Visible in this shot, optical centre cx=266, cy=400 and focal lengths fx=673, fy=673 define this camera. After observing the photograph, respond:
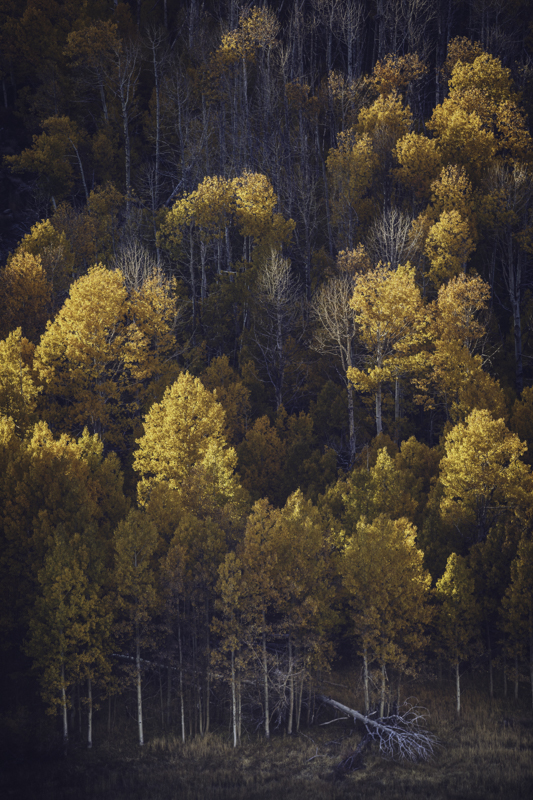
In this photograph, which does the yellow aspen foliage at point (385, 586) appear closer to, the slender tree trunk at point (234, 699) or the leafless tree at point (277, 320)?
the slender tree trunk at point (234, 699)

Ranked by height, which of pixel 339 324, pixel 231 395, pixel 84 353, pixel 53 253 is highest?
pixel 53 253

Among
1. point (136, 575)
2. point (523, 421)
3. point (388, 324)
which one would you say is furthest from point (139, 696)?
point (388, 324)

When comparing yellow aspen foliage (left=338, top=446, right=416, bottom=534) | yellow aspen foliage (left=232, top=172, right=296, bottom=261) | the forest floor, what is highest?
yellow aspen foliage (left=232, top=172, right=296, bottom=261)

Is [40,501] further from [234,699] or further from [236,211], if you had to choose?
[236,211]

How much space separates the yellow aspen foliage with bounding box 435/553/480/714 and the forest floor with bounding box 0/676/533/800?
2636mm

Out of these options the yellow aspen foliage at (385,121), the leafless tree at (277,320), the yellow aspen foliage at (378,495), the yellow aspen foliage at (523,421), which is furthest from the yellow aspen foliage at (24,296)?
the yellow aspen foliage at (523,421)

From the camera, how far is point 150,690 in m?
37.6

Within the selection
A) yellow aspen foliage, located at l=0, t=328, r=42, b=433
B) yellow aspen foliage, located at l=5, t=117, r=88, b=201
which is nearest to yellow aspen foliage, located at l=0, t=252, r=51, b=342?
yellow aspen foliage, located at l=0, t=328, r=42, b=433

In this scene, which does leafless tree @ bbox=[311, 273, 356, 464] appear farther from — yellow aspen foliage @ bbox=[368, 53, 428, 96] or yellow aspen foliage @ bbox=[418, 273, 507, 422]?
yellow aspen foliage @ bbox=[368, 53, 428, 96]

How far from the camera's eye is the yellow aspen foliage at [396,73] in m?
63.0

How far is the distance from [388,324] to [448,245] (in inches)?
347

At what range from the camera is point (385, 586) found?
33562 millimetres

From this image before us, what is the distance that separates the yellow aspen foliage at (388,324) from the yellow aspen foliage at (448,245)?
13.4ft

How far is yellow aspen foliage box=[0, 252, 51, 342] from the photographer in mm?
48031
